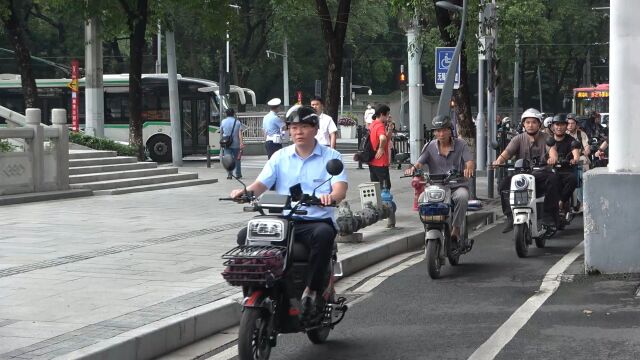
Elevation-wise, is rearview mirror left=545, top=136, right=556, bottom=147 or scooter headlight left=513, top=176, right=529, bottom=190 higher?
rearview mirror left=545, top=136, right=556, bottom=147

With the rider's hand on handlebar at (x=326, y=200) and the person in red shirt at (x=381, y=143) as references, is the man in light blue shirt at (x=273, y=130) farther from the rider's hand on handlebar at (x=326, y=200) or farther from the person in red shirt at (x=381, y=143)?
the rider's hand on handlebar at (x=326, y=200)

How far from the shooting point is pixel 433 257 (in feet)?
33.2

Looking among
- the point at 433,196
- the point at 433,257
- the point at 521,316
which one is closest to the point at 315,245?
the point at 521,316

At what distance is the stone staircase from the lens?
20.0m

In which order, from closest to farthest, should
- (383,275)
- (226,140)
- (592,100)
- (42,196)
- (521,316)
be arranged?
(521,316)
(383,275)
(42,196)
(226,140)
(592,100)

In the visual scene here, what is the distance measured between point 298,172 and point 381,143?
7.38 metres

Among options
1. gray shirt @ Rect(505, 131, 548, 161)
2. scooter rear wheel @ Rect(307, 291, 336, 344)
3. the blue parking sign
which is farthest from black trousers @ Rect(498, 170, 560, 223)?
the blue parking sign

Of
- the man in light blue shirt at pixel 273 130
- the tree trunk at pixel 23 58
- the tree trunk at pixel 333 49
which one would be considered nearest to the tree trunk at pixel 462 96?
the tree trunk at pixel 333 49

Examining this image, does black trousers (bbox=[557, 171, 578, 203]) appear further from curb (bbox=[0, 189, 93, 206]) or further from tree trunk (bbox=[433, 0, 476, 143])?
curb (bbox=[0, 189, 93, 206])

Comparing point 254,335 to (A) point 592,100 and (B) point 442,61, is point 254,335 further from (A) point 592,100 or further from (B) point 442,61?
(A) point 592,100

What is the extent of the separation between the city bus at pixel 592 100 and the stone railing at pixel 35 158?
31.4 meters

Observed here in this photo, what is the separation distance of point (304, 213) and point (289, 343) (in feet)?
4.28

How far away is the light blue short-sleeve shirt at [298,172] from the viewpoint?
23.5 feet

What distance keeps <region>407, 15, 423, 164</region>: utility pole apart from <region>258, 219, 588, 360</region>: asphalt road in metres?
7.95
